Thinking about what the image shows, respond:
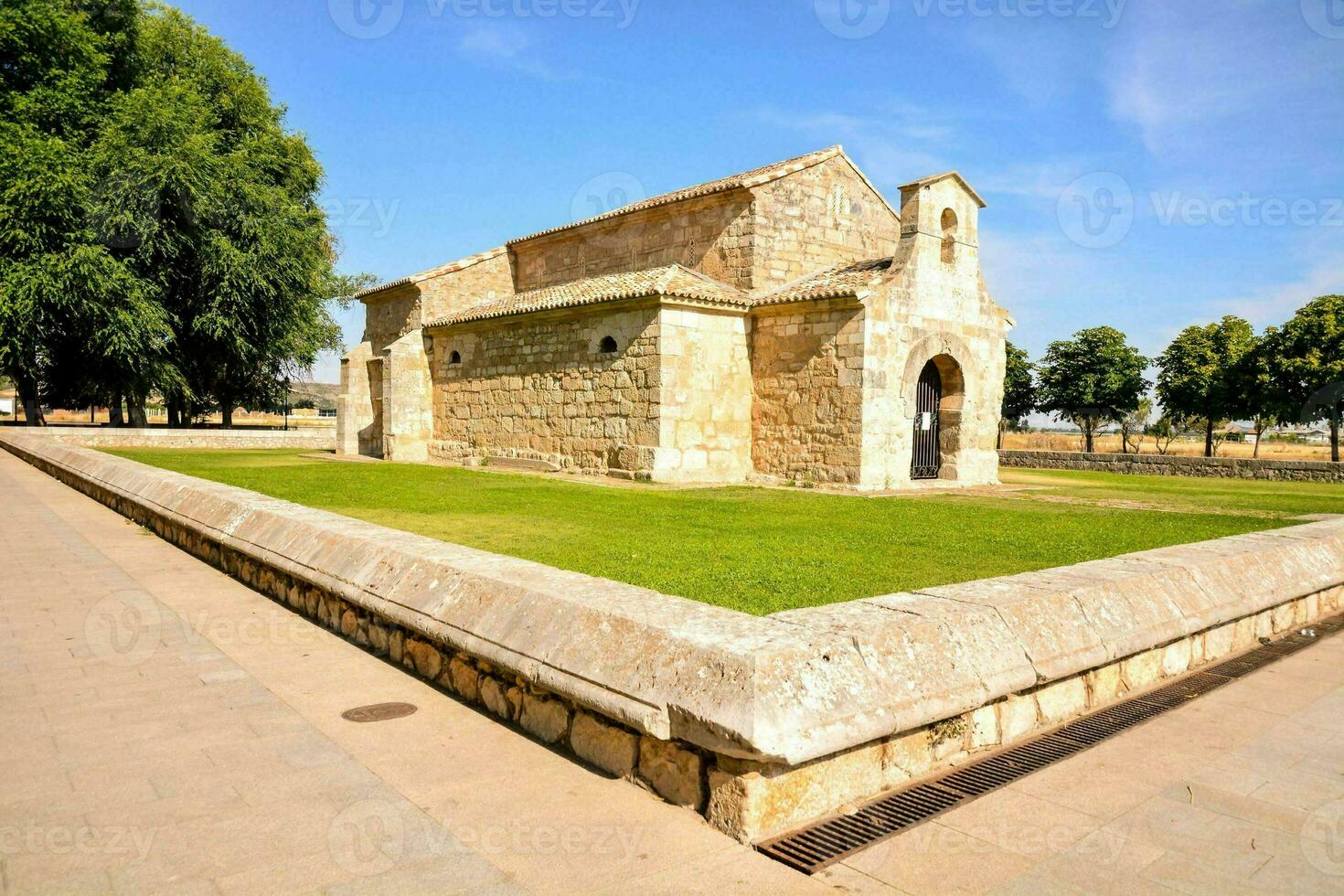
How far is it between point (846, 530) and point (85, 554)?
720 centimetres

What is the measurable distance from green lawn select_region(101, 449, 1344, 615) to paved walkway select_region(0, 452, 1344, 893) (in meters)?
1.85

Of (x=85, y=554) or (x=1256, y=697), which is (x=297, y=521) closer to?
(x=85, y=554)

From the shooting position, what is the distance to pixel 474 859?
8.21ft

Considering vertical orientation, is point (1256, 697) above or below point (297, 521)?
below

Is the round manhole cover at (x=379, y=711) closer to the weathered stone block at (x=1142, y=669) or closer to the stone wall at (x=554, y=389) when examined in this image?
the weathered stone block at (x=1142, y=669)

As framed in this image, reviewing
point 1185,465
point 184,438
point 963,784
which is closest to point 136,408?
point 184,438

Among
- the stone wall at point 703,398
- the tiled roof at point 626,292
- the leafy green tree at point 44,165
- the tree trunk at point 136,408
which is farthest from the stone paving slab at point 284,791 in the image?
the tree trunk at point 136,408

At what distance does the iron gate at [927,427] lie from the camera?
54.1ft

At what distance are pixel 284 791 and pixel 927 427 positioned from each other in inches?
600

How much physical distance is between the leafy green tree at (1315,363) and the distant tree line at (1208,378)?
1.3 inches

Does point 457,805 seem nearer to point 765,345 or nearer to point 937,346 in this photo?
point 765,345

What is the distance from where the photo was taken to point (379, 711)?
3.76 metres

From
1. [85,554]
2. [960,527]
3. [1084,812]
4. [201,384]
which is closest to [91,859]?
[1084,812]

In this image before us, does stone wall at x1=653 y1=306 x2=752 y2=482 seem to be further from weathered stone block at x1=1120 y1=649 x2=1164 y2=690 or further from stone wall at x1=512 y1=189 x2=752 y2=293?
weathered stone block at x1=1120 y1=649 x2=1164 y2=690
